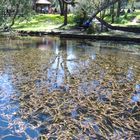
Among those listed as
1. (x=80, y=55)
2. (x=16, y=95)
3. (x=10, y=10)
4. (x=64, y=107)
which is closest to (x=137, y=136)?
(x=64, y=107)

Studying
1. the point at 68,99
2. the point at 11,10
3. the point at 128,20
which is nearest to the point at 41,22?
the point at 11,10

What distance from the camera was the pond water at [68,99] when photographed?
810 cm

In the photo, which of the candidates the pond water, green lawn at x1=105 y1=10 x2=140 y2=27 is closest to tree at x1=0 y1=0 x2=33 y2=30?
the pond water

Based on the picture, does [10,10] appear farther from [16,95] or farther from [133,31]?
[16,95]

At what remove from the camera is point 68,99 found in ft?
35.4

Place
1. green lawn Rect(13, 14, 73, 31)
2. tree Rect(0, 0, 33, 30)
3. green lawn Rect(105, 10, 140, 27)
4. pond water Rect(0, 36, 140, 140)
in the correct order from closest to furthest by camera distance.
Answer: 1. pond water Rect(0, 36, 140, 140)
2. tree Rect(0, 0, 33, 30)
3. green lawn Rect(13, 14, 73, 31)
4. green lawn Rect(105, 10, 140, 27)

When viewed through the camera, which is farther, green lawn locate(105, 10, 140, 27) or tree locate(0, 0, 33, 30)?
green lawn locate(105, 10, 140, 27)

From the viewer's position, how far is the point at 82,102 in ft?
34.5

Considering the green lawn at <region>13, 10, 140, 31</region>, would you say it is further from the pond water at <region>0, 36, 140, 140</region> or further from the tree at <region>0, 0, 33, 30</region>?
the pond water at <region>0, 36, 140, 140</region>

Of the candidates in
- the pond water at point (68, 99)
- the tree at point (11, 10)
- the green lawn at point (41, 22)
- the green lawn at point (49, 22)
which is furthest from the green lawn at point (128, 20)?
the pond water at point (68, 99)

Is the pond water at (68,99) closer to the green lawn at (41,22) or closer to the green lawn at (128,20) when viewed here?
the green lawn at (41,22)

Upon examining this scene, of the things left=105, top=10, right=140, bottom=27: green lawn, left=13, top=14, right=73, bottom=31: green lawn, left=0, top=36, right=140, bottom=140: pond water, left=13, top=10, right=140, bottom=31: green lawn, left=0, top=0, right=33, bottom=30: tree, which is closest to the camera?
left=0, top=36, right=140, bottom=140: pond water

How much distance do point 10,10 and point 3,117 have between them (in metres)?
27.3

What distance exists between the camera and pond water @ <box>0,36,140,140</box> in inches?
319
